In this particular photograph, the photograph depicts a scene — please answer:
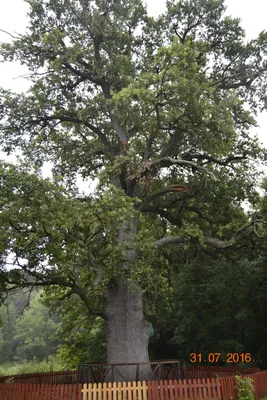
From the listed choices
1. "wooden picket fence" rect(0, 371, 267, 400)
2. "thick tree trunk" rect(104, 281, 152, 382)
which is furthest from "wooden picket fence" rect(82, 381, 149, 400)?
"thick tree trunk" rect(104, 281, 152, 382)

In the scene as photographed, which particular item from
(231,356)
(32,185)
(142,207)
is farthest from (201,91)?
(231,356)

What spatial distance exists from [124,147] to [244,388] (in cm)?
966

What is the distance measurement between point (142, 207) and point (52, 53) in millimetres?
7586

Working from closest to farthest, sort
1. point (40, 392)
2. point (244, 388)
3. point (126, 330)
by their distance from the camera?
point (244, 388) < point (40, 392) < point (126, 330)

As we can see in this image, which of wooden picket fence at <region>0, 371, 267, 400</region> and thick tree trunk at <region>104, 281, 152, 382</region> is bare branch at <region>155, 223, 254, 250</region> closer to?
thick tree trunk at <region>104, 281, 152, 382</region>

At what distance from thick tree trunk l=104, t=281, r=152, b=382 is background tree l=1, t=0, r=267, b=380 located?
0.04 m

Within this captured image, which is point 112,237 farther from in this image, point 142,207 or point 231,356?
point 231,356

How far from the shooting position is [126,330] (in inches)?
494

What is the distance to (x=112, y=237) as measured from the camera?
41.5 feet

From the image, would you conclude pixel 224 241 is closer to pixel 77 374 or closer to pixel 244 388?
pixel 244 388

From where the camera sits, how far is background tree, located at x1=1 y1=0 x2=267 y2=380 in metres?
11.5
